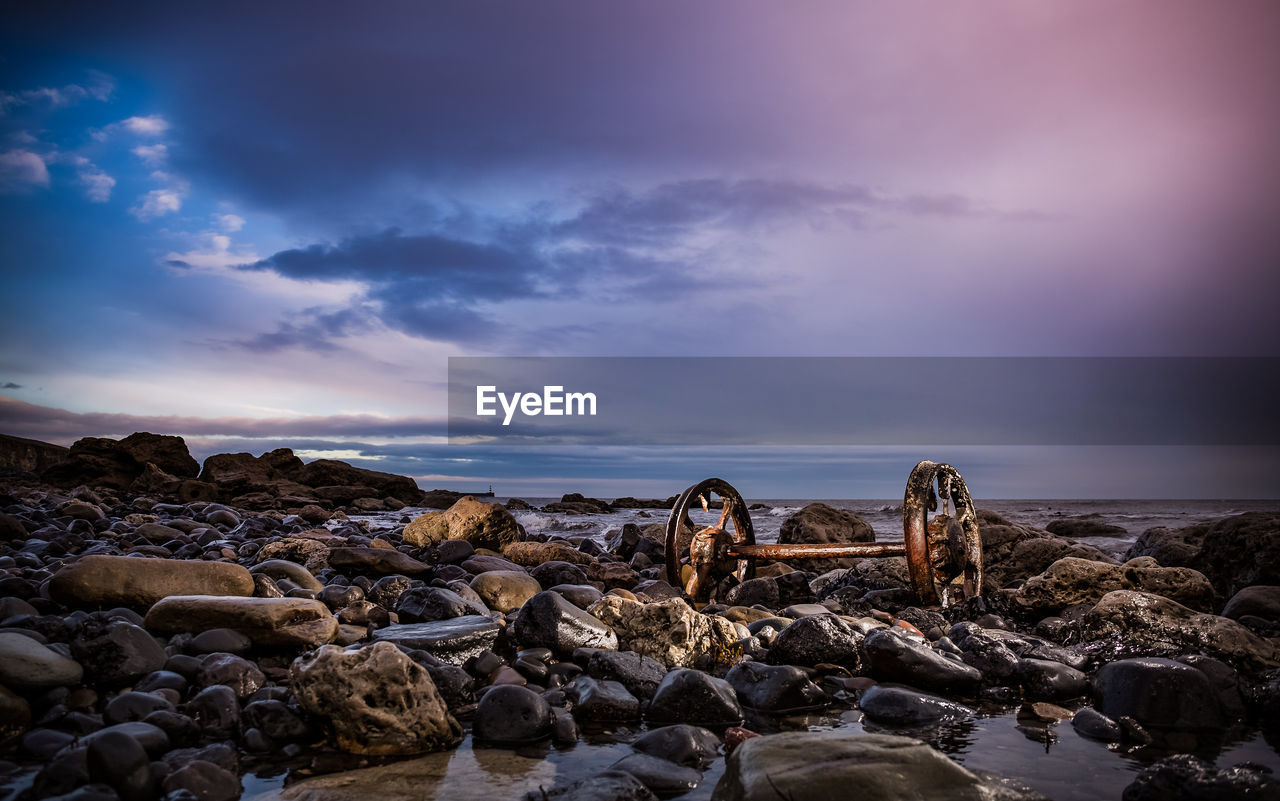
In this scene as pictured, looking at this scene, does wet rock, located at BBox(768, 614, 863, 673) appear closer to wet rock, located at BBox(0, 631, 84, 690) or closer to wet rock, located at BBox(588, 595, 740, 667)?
wet rock, located at BBox(588, 595, 740, 667)

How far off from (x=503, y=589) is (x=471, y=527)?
16.2 feet

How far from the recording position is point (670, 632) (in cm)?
494

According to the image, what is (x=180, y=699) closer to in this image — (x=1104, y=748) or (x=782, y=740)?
(x=782, y=740)

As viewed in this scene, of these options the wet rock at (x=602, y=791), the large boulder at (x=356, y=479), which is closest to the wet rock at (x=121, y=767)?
the wet rock at (x=602, y=791)

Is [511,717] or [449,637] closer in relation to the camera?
[511,717]

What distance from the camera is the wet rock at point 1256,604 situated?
643cm

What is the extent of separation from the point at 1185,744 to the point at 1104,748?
0.46 metres

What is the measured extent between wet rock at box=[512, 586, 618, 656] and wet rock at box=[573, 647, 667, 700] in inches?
10.2

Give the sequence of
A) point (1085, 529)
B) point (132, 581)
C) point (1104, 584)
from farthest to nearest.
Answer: point (1085, 529) → point (1104, 584) → point (132, 581)

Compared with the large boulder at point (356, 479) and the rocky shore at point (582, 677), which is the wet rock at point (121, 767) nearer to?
the rocky shore at point (582, 677)

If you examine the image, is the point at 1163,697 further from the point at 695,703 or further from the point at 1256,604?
the point at 1256,604

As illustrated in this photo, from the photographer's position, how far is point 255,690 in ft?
12.4

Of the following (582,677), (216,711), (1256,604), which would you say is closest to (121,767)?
(216,711)

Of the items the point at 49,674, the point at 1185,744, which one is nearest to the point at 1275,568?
the point at 1185,744
